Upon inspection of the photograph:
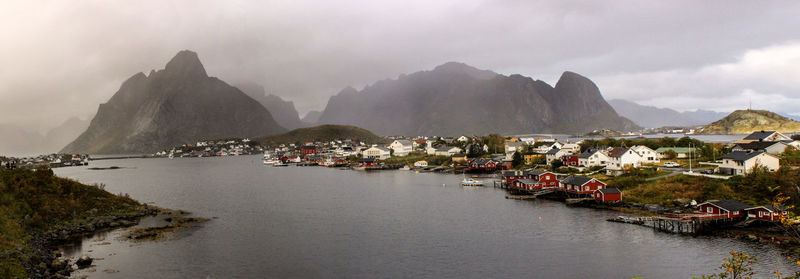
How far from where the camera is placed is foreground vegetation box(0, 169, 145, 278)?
19141 millimetres

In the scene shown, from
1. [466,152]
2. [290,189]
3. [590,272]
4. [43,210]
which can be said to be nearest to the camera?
[590,272]

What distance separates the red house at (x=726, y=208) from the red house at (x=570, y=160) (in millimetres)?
24736

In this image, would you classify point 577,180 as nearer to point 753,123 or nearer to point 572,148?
point 572,148

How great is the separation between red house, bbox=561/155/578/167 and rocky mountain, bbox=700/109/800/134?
281 ft

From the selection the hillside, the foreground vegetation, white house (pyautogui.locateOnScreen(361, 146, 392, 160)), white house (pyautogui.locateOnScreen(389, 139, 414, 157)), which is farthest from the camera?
the hillside

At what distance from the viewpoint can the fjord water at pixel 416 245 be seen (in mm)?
19984

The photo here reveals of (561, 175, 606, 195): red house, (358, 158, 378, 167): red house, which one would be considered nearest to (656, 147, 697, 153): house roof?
(561, 175, 606, 195): red house

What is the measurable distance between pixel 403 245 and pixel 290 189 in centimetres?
2844

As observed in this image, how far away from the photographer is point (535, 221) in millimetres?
29766

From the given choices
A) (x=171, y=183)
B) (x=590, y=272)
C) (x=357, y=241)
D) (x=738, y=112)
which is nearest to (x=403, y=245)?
(x=357, y=241)

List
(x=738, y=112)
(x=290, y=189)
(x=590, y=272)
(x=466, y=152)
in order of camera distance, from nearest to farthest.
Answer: (x=590, y=272) < (x=290, y=189) < (x=466, y=152) < (x=738, y=112)

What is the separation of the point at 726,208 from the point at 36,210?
42.4 m

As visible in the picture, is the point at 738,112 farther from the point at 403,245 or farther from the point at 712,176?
the point at 403,245

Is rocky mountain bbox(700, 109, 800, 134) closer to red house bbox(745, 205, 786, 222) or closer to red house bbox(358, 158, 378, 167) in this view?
red house bbox(358, 158, 378, 167)
